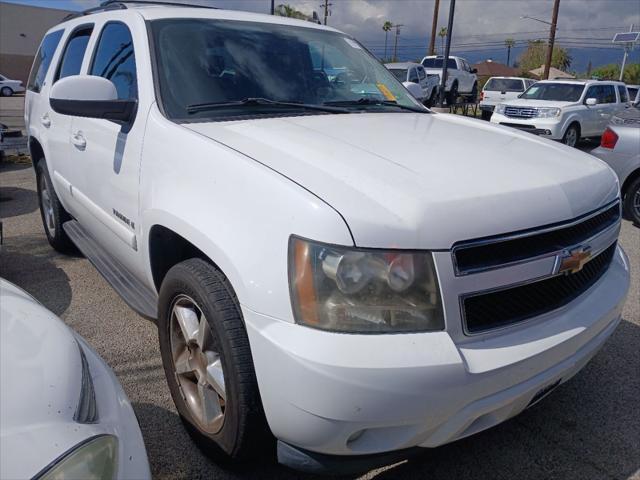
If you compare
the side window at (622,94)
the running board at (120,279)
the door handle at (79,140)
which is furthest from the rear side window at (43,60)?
the side window at (622,94)

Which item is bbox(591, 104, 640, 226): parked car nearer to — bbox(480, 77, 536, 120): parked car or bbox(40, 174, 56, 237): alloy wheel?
bbox(40, 174, 56, 237): alloy wheel

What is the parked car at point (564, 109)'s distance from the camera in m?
13.2

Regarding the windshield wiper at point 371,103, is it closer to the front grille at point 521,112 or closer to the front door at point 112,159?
the front door at point 112,159

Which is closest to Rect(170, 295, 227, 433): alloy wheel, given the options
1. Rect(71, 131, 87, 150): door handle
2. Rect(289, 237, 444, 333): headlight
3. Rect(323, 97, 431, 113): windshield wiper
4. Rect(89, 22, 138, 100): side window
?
Rect(289, 237, 444, 333): headlight

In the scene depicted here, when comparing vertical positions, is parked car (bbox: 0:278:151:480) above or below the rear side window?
below

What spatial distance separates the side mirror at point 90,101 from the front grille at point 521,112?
42.1 ft

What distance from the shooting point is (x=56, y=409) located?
4.36 ft

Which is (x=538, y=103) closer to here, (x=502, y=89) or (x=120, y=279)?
(x=502, y=89)

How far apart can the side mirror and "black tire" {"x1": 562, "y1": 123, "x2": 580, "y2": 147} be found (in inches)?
510

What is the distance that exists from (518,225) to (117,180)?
198 cm

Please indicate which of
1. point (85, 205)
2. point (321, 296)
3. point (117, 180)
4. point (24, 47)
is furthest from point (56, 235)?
point (24, 47)

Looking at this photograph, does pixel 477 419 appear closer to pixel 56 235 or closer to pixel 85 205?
pixel 85 205

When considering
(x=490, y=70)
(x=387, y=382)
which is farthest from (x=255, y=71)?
(x=490, y=70)

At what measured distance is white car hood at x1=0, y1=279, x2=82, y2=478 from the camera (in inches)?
46.5
